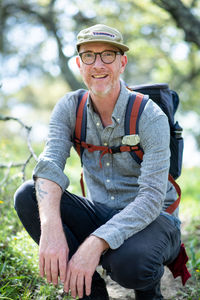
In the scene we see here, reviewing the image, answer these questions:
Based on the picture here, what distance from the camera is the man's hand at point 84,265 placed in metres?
2.08

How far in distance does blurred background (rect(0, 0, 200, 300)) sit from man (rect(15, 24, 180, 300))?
54 centimetres

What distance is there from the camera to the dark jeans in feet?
7.08

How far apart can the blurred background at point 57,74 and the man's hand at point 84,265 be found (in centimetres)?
57

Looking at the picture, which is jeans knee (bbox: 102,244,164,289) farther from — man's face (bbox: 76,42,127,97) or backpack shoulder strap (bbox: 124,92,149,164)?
man's face (bbox: 76,42,127,97)

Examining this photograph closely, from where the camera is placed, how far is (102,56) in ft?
8.72

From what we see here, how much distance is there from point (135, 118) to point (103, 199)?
2.33 feet

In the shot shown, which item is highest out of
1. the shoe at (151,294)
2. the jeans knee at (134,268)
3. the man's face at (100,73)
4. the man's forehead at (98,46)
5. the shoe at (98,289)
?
the man's forehead at (98,46)

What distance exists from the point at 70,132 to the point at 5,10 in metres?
10.1

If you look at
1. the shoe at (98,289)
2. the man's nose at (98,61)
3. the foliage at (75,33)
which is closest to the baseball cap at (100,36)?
the man's nose at (98,61)

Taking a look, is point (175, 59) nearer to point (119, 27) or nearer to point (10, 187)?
point (119, 27)

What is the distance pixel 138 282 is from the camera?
2195mm

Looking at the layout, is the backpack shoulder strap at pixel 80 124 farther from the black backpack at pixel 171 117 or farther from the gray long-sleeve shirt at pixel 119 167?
the black backpack at pixel 171 117

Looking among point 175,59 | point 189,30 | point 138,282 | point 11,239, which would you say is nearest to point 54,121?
point 11,239

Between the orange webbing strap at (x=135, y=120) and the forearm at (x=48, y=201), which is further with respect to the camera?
the orange webbing strap at (x=135, y=120)
